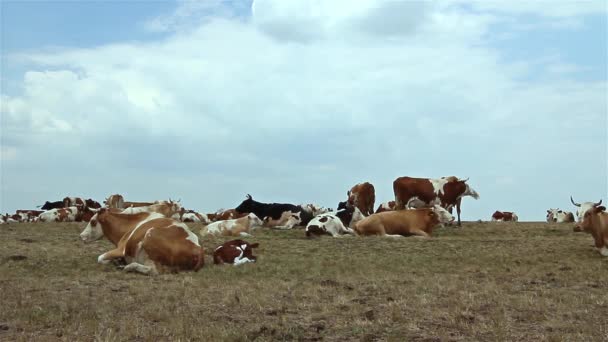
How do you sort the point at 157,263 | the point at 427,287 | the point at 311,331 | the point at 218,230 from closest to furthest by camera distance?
the point at 311,331, the point at 427,287, the point at 157,263, the point at 218,230

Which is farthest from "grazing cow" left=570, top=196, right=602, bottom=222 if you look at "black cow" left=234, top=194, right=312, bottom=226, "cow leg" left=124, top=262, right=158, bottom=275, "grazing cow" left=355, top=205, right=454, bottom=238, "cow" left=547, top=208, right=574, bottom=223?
"cow" left=547, top=208, right=574, bottom=223

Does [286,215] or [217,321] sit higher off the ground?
[286,215]

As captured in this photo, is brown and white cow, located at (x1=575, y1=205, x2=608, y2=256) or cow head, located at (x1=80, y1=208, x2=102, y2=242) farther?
brown and white cow, located at (x1=575, y1=205, x2=608, y2=256)

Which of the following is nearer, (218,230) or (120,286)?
(120,286)

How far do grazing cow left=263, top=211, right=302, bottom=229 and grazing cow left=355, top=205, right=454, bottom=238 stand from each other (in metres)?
6.60

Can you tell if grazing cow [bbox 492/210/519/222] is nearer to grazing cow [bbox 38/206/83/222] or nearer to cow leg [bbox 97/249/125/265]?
grazing cow [bbox 38/206/83/222]

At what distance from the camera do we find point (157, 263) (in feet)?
41.5

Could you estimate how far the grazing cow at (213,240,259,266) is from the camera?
46.1 ft

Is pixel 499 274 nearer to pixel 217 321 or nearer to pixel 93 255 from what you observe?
pixel 217 321

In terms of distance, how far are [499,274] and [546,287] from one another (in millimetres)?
1777

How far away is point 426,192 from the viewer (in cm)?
2677

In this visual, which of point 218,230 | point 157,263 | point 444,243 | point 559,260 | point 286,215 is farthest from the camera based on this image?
point 286,215

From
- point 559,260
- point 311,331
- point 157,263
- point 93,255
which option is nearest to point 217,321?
point 311,331

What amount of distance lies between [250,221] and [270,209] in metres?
6.08
